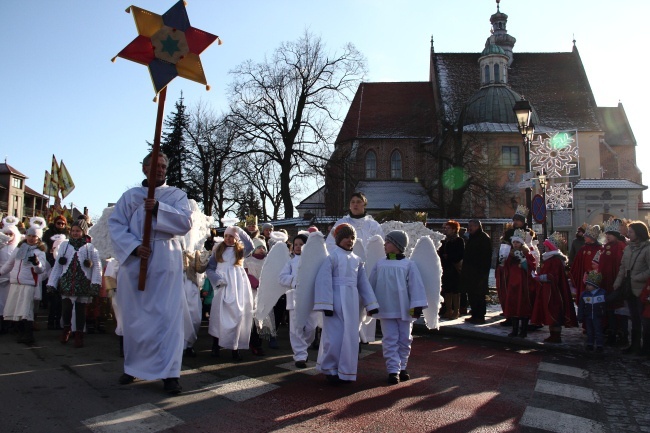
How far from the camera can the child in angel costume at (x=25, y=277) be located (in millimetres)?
9109

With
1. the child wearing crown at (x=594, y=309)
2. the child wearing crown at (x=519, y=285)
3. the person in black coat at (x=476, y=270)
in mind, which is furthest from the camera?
the person in black coat at (x=476, y=270)

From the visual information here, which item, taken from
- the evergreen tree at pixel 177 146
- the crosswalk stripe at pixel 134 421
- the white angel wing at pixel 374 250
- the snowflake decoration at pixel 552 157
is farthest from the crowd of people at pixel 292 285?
the evergreen tree at pixel 177 146

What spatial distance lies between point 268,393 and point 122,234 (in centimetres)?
222

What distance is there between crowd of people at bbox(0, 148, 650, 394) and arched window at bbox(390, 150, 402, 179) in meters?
39.0

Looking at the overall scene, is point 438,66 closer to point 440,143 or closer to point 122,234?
point 440,143

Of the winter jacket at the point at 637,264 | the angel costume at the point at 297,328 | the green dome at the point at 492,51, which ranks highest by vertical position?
the green dome at the point at 492,51

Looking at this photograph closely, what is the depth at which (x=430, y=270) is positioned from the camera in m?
7.17

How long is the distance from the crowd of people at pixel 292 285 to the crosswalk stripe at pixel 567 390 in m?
1.57

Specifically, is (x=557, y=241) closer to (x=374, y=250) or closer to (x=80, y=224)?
(x=374, y=250)

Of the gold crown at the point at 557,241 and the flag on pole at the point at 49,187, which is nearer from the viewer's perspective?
the gold crown at the point at 557,241

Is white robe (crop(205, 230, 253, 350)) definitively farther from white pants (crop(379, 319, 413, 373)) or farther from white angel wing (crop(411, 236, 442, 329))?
white angel wing (crop(411, 236, 442, 329))

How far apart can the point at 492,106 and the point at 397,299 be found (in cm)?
4611

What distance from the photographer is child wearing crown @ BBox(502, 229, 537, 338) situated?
971cm

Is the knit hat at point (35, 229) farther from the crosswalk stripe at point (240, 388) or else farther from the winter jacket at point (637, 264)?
the winter jacket at point (637, 264)
